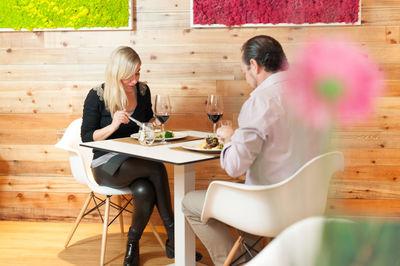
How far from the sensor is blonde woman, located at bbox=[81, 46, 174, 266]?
2.52 m

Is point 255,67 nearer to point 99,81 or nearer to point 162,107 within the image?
point 162,107

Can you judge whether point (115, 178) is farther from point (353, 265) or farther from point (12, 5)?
point (353, 265)

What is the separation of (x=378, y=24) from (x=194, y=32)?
3.86ft

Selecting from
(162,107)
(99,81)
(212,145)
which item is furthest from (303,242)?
(99,81)

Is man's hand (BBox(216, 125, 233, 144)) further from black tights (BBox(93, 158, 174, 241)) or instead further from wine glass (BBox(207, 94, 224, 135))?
black tights (BBox(93, 158, 174, 241))

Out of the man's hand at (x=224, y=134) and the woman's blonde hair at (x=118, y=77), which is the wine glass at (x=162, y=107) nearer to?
the woman's blonde hair at (x=118, y=77)

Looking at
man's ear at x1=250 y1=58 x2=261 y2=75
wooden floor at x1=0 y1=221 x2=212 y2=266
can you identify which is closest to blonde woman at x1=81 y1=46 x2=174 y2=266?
wooden floor at x1=0 y1=221 x2=212 y2=266

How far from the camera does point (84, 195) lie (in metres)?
3.39

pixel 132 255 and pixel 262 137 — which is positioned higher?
pixel 262 137

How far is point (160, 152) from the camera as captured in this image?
212 cm

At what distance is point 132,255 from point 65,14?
1696 millimetres

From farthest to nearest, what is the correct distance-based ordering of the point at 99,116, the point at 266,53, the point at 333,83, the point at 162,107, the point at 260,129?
1. the point at 99,116
2. the point at 162,107
3. the point at 266,53
4. the point at 260,129
5. the point at 333,83

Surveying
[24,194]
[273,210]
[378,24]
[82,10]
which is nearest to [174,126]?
[82,10]

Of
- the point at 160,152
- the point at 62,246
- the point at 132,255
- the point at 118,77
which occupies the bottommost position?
the point at 62,246
